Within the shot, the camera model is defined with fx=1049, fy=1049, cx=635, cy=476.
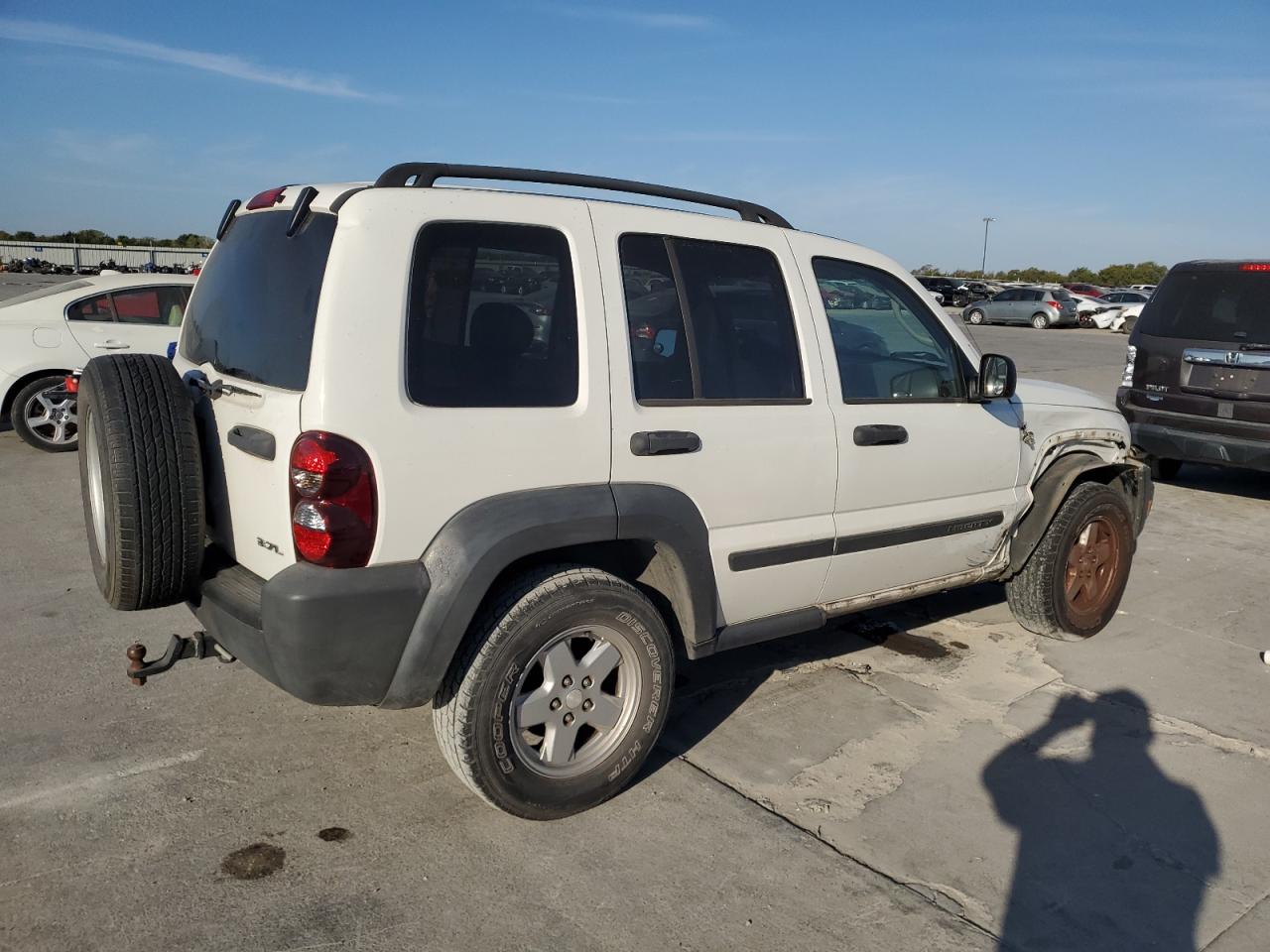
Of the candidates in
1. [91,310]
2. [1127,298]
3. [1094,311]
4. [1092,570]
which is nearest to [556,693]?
[1092,570]

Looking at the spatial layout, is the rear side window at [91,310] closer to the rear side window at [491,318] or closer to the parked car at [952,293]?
the rear side window at [491,318]

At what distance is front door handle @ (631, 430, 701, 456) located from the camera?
3.40 meters

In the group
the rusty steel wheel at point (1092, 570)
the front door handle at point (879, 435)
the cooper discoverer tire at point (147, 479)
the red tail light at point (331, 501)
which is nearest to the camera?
the red tail light at point (331, 501)

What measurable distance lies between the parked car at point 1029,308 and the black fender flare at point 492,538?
3527 cm

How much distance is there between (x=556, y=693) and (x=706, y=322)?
55.0 inches

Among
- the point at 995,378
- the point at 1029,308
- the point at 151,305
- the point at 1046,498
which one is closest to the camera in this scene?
the point at 995,378

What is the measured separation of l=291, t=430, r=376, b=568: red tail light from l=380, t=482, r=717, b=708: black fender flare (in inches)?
8.7

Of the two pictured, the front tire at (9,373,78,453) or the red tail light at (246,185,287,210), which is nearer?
the red tail light at (246,185,287,210)

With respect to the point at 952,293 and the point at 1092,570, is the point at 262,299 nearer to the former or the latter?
the point at 1092,570

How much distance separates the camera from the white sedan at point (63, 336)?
30.5ft

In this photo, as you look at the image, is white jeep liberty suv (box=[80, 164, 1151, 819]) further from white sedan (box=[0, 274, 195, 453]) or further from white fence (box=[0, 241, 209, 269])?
white fence (box=[0, 241, 209, 269])

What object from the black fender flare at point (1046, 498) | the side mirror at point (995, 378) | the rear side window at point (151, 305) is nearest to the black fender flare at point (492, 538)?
the side mirror at point (995, 378)

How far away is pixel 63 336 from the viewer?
31.1ft

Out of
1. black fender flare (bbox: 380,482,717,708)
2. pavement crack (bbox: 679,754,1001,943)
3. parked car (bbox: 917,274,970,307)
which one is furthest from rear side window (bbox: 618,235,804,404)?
parked car (bbox: 917,274,970,307)
